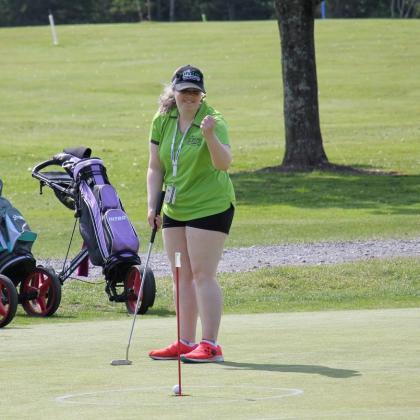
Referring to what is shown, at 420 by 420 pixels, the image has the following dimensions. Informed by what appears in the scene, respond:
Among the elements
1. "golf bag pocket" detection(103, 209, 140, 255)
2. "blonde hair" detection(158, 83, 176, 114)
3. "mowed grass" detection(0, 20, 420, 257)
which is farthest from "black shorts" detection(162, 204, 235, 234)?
"mowed grass" detection(0, 20, 420, 257)

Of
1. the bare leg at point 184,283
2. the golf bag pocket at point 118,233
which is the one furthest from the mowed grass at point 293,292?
the bare leg at point 184,283

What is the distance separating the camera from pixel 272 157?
106 ft

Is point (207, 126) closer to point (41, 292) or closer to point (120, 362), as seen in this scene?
point (120, 362)

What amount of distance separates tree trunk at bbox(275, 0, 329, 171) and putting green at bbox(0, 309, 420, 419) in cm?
1735

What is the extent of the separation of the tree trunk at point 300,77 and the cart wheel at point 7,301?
16857 millimetres

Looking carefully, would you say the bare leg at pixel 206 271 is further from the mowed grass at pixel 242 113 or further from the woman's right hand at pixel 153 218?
the mowed grass at pixel 242 113

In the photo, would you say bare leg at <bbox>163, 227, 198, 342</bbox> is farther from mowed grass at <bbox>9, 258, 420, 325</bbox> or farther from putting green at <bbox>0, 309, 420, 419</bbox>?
mowed grass at <bbox>9, 258, 420, 325</bbox>

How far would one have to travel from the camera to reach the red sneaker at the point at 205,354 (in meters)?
8.69

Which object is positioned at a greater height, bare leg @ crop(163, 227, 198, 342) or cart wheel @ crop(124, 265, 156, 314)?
bare leg @ crop(163, 227, 198, 342)

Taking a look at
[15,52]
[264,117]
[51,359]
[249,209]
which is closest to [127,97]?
[264,117]

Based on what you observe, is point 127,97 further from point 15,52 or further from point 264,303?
point 264,303

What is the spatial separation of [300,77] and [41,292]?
1606 centimetres

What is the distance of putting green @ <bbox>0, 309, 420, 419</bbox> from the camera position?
672 centimetres

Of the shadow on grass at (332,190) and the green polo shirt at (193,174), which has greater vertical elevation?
the green polo shirt at (193,174)
